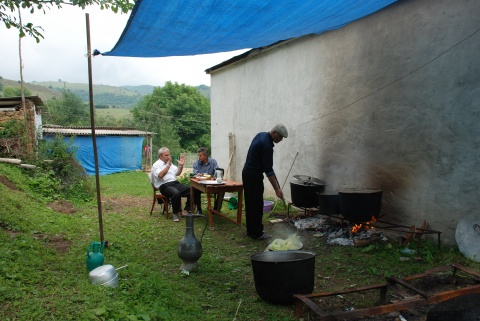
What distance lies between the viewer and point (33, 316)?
8.84 feet

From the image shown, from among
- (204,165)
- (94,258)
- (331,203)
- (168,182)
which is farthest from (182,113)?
(94,258)

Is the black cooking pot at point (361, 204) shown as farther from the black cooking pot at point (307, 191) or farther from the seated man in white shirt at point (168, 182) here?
the seated man in white shirt at point (168, 182)

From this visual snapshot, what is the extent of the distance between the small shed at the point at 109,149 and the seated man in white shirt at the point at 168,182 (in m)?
12.8

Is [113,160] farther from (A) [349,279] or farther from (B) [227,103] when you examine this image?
(A) [349,279]

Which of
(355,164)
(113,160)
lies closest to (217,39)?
(355,164)

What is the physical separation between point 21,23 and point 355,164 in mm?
5504

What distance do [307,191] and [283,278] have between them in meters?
3.12

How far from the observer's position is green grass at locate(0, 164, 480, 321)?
298 cm

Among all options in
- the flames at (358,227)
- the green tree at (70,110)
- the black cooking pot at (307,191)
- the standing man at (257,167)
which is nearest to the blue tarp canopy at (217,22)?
the standing man at (257,167)

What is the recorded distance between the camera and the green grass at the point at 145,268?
298 cm

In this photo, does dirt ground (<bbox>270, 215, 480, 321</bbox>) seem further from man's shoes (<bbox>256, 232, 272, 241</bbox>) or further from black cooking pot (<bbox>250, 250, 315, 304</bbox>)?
man's shoes (<bbox>256, 232, 272, 241</bbox>)

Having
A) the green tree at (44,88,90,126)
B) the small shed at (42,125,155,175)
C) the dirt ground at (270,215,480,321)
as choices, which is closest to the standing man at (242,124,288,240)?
the dirt ground at (270,215,480,321)

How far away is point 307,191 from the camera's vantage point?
612cm

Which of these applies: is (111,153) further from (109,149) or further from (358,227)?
(358,227)
